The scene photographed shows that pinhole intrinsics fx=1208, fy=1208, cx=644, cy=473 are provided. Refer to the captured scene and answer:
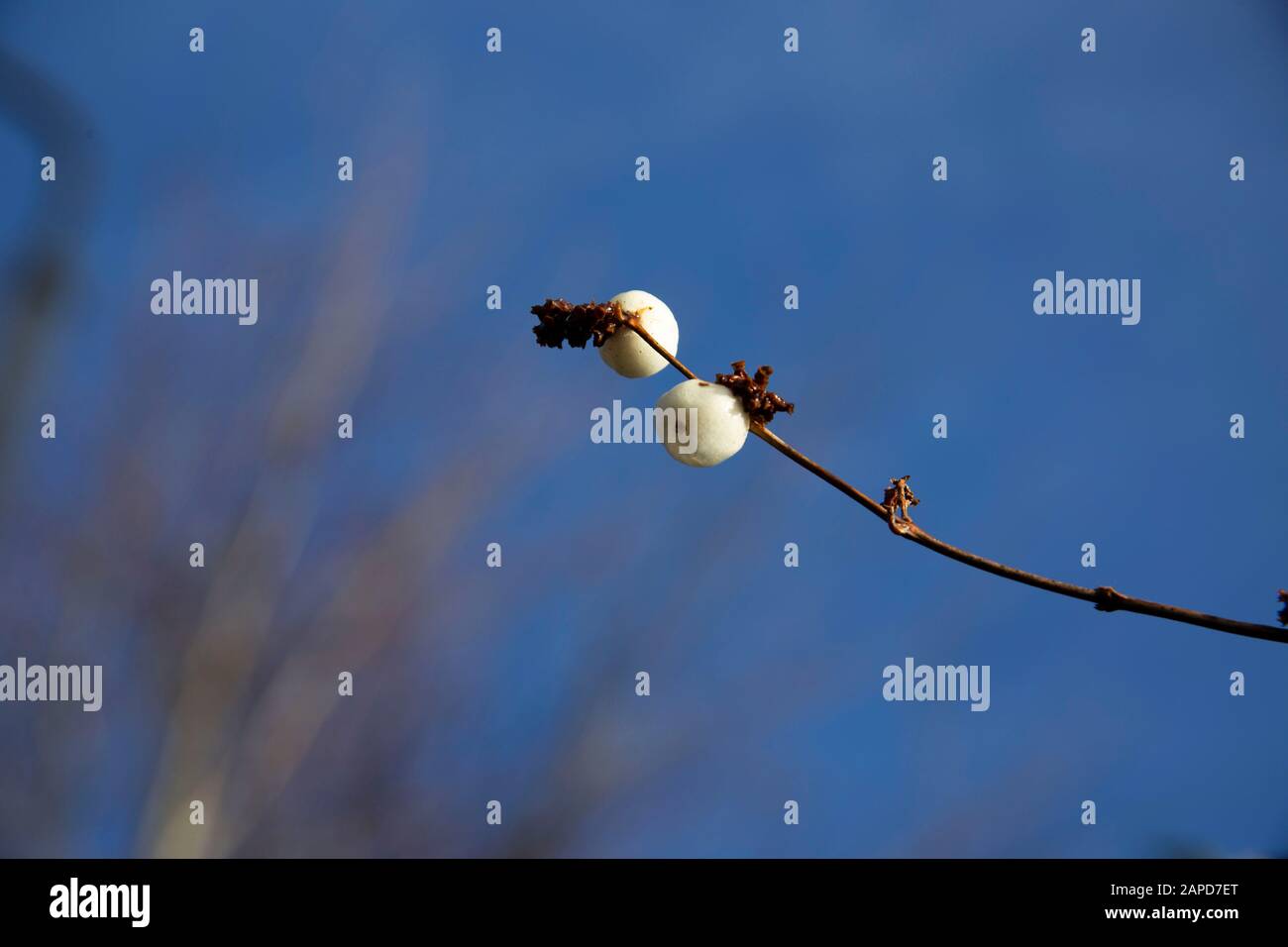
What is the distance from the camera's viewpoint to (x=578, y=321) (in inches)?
47.6

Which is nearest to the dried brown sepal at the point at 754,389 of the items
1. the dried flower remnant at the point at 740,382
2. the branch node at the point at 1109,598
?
the dried flower remnant at the point at 740,382

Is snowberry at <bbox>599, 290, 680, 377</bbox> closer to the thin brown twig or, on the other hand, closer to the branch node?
the thin brown twig

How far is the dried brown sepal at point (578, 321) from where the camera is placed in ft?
3.94

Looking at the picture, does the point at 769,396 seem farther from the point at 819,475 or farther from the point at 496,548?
the point at 496,548

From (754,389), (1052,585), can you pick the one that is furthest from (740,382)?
(1052,585)

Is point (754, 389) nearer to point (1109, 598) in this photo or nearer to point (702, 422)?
point (702, 422)

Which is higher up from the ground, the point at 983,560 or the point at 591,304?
the point at 591,304

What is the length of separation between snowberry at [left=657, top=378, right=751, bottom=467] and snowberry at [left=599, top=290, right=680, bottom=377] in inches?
1.7

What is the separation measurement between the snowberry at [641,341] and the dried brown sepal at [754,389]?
0.26 feet

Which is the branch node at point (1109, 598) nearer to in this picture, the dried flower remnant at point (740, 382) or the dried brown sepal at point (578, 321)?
the dried flower remnant at point (740, 382)

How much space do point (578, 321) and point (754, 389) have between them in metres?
0.19

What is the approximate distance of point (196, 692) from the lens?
597 cm

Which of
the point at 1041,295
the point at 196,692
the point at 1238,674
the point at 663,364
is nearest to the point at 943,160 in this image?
the point at 1041,295

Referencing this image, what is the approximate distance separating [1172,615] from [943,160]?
13.0 ft
